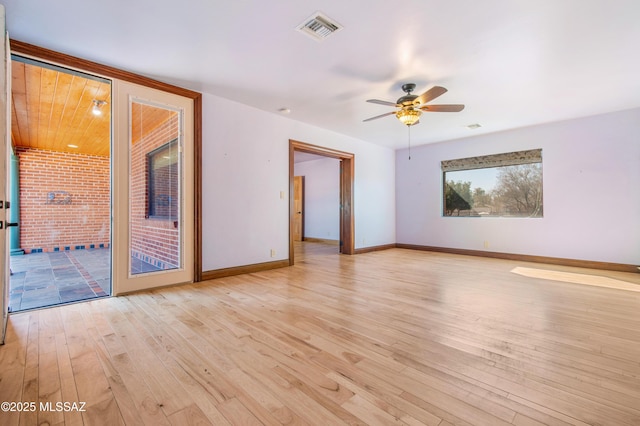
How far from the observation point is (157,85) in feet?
11.0

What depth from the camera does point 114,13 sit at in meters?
2.20

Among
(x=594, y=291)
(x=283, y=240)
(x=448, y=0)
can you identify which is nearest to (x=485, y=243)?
(x=594, y=291)

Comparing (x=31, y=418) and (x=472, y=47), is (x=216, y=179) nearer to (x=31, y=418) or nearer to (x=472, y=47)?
(x=31, y=418)

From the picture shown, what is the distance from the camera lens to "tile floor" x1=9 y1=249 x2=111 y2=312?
296cm

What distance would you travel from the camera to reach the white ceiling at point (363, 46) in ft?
7.13

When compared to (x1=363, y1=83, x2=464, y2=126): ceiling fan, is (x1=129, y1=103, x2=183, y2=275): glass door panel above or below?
below

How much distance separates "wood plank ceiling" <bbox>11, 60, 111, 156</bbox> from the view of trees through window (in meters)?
6.30

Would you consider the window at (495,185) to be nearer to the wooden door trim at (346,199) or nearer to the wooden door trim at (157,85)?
the wooden door trim at (346,199)

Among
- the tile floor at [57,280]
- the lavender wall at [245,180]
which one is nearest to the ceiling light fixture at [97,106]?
the lavender wall at [245,180]

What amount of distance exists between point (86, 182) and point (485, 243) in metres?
9.51

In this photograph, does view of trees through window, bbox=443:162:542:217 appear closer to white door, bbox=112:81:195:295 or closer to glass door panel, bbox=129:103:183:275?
white door, bbox=112:81:195:295

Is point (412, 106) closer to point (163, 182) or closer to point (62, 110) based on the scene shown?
point (163, 182)

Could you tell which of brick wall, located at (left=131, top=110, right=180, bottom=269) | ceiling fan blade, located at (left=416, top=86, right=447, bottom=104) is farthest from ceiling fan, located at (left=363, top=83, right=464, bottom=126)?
brick wall, located at (left=131, top=110, right=180, bottom=269)

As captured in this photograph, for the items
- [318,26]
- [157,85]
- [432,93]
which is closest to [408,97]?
[432,93]
